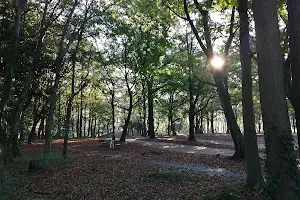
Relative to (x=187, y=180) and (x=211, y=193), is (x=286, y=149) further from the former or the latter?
(x=187, y=180)

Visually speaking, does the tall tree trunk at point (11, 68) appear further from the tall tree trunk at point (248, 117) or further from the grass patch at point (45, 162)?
the tall tree trunk at point (248, 117)

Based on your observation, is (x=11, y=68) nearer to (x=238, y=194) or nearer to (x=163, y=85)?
(x=238, y=194)

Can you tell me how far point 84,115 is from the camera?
53.3 meters

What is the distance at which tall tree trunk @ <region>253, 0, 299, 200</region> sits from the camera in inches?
211

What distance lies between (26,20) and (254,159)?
18.7 m

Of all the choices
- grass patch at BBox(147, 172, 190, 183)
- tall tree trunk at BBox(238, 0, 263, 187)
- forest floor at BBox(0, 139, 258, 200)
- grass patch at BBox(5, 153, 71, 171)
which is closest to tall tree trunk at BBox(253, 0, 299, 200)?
forest floor at BBox(0, 139, 258, 200)

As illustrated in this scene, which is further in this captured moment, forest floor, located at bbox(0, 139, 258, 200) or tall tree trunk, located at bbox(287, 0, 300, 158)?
forest floor, located at bbox(0, 139, 258, 200)

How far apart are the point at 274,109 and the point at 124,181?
6199mm

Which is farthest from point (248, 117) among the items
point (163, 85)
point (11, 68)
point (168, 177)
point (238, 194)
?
point (163, 85)

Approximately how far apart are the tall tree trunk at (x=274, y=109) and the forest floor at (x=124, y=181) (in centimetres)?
155

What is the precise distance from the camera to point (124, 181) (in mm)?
9906

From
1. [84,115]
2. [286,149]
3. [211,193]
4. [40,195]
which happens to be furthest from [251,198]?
[84,115]

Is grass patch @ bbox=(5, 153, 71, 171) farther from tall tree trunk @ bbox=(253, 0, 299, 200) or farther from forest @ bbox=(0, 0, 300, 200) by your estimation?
tall tree trunk @ bbox=(253, 0, 299, 200)

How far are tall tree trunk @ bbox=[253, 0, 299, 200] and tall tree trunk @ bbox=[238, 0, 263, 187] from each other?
2142 mm
